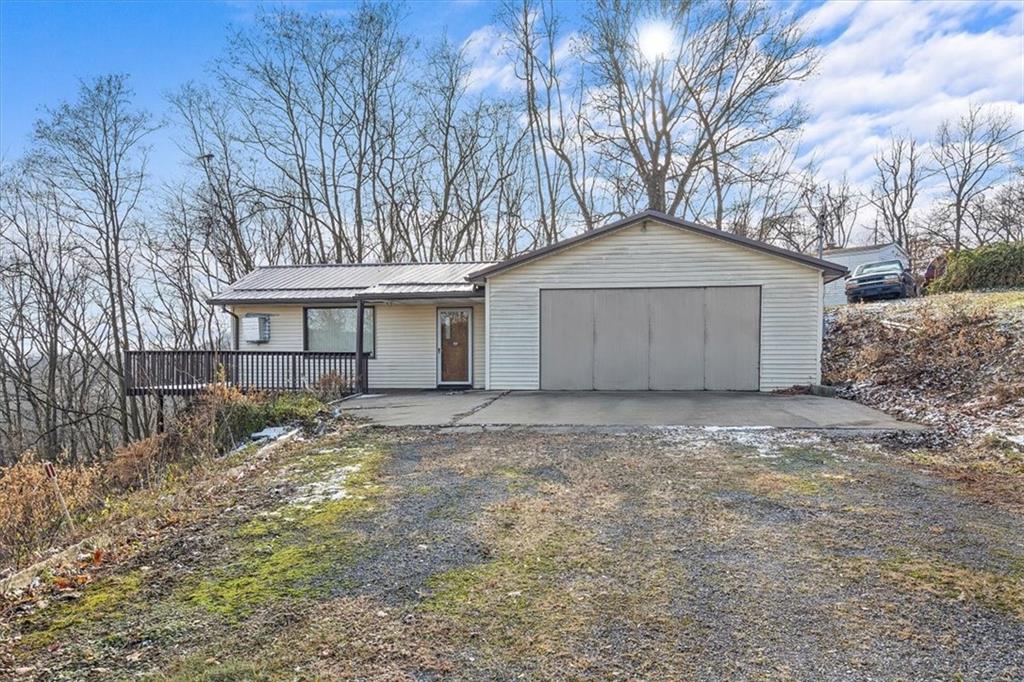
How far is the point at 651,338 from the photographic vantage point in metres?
11.7

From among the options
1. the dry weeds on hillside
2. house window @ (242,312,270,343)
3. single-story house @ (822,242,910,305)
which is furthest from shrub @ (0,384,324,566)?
single-story house @ (822,242,910,305)

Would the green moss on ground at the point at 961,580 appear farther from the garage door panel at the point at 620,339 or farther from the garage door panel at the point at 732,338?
the garage door panel at the point at 620,339

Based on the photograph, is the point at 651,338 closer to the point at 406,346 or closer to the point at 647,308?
the point at 647,308

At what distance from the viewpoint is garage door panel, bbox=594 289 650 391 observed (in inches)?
462

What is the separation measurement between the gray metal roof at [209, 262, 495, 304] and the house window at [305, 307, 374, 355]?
1.68ft

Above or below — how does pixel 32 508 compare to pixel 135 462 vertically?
above

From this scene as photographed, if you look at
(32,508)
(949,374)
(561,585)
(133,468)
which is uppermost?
(949,374)

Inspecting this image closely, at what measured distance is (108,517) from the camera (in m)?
4.52

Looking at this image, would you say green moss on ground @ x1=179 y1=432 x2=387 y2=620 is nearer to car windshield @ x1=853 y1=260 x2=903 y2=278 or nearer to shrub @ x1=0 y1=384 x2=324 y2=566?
shrub @ x1=0 y1=384 x2=324 y2=566

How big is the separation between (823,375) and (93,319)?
23.2 metres

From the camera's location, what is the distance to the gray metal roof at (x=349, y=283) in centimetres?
1290

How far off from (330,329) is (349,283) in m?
1.48

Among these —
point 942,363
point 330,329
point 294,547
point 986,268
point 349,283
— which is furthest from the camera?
point 986,268

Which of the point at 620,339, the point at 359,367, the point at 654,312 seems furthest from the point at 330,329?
the point at 654,312
